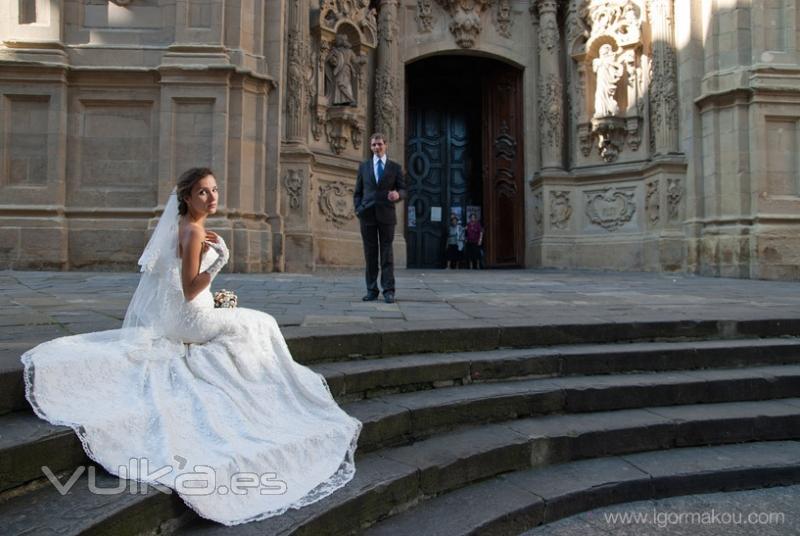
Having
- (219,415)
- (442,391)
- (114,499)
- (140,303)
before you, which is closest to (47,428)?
(114,499)

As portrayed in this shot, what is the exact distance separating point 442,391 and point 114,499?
1891mm

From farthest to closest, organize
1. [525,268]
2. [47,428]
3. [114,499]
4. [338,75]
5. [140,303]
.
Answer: [525,268] → [338,75] → [140,303] → [47,428] → [114,499]

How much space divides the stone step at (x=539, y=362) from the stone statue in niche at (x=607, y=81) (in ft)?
32.2

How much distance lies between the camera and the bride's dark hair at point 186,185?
2969 millimetres

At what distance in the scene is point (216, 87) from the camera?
33.1ft

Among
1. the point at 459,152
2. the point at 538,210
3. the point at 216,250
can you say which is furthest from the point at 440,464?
the point at 459,152

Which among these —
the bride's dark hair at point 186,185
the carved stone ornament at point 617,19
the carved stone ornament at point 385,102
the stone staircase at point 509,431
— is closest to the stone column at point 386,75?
the carved stone ornament at point 385,102

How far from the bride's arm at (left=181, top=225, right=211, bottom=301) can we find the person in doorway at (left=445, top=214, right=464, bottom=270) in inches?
516

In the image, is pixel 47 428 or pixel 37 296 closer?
pixel 47 428

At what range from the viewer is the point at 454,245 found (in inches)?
628

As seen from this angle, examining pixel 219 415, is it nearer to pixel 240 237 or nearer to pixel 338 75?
pixel 240 237

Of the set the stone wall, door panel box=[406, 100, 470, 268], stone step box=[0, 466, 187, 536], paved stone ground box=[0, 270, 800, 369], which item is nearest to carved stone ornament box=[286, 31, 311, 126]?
the stone wall

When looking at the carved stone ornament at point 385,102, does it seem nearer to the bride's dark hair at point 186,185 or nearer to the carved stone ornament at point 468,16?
the carved stone ornament at point 468,16

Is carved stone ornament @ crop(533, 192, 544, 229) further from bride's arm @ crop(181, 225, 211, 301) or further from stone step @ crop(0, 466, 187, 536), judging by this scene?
stone step @ crop(0, 466, 187, 536)
